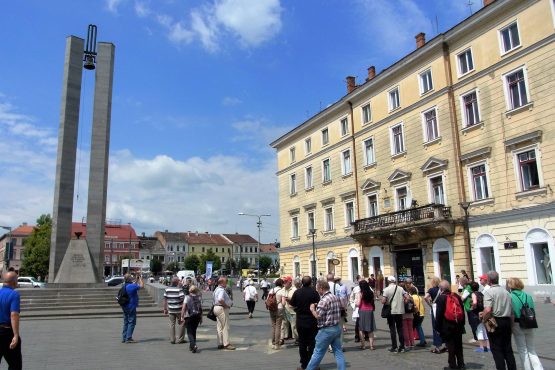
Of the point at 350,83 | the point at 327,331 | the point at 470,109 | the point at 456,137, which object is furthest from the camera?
the point at 350,83

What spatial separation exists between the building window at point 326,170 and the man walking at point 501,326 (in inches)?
1241

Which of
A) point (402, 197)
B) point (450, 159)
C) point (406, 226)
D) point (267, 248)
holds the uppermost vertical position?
point (267, 248)

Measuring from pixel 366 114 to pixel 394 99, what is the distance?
Answer: 3.20 metres

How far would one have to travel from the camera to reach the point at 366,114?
117ft

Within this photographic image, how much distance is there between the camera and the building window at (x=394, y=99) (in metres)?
32.4

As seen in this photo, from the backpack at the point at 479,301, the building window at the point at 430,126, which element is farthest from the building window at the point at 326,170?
the backpack at the point at 479,301

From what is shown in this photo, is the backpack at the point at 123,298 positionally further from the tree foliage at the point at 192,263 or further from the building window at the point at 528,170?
the tree foliage at the point at 192,263

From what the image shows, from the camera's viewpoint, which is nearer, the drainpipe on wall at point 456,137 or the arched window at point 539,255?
the arched window at point 539,255

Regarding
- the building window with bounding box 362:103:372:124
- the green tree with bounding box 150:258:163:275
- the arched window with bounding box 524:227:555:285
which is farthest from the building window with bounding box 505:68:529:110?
the green tree with bounding box 150:258:163:275

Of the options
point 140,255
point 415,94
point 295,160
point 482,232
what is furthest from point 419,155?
point 140,255

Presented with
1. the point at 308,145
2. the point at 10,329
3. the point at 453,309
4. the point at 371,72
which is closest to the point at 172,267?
the point at 308,145

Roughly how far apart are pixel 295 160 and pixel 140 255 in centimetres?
9319

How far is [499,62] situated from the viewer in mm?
24891

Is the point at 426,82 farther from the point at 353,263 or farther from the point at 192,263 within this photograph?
the point at 192,263
